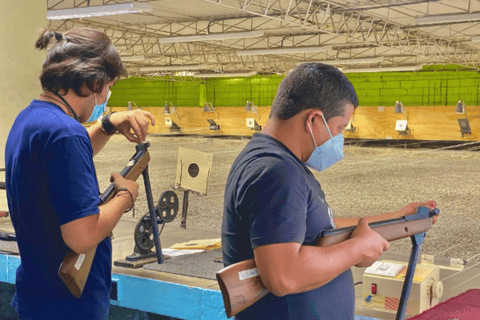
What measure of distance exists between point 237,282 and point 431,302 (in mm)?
1705

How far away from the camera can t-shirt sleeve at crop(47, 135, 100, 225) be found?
1.70 m

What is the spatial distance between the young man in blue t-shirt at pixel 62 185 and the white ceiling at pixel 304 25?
1096 centimetres

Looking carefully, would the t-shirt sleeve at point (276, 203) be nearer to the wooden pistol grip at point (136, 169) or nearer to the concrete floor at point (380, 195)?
the wooden pistol grip at point (136, 169)

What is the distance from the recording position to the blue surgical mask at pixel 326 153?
1626 millimetres

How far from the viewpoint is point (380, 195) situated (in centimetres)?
938

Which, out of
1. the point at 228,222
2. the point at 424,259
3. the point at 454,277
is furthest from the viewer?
the point at 424,259

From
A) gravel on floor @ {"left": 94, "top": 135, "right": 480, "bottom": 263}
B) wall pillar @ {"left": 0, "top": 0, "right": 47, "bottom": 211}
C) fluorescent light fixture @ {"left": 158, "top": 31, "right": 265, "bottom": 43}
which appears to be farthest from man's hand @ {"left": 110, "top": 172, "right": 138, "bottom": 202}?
fluorescent light fixture @ {"left": 158, "top": 31, "right": 265, "bottom": 43}

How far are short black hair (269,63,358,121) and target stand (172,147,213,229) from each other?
115 inches

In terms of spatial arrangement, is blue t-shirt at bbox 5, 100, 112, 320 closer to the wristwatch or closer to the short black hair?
the wristwatch

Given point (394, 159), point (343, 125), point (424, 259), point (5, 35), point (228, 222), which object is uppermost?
point (5, 35)

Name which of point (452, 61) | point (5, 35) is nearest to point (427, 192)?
point (5, 35)

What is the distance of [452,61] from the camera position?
25.3 meters

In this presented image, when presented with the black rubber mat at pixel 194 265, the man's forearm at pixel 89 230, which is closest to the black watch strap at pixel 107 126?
the man's forearm at pixel 89 230

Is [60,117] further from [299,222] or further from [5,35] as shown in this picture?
[5,35]
